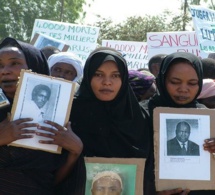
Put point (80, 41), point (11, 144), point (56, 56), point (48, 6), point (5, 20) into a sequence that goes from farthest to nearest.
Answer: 1. point (48, 6)
2. point (5, 20)
3. point (80, 41)
4. point (56, 56)
5. point (11, 144)

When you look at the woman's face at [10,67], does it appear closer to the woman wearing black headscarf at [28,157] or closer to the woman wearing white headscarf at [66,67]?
the woman wearing black headscarf at [28,157]

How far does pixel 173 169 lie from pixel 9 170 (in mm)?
839

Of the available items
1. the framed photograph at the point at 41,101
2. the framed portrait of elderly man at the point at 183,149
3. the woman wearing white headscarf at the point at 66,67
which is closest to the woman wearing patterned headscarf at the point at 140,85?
the framed portrait of elderly man at the point at 183,149

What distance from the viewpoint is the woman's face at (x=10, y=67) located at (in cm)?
251

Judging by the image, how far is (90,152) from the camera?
2.73 m

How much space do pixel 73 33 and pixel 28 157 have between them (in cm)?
572

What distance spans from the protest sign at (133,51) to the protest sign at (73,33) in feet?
2.00

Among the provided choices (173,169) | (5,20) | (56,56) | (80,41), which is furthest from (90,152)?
(5,20)

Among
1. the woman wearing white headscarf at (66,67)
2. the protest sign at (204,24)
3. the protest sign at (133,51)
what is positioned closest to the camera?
the woman wearing white headscarf at (66,67)

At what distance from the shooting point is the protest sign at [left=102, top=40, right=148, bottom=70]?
853 centimetres

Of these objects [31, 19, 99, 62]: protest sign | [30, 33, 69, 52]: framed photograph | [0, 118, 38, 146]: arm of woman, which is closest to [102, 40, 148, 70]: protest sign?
[31, 19, 99, 62]: protest sign

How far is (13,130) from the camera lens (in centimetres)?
230

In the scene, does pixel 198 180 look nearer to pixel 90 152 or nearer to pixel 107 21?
pixel 90 152

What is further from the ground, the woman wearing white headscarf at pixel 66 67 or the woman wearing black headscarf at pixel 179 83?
the woman wearing white headscarf at pixel 66 67
